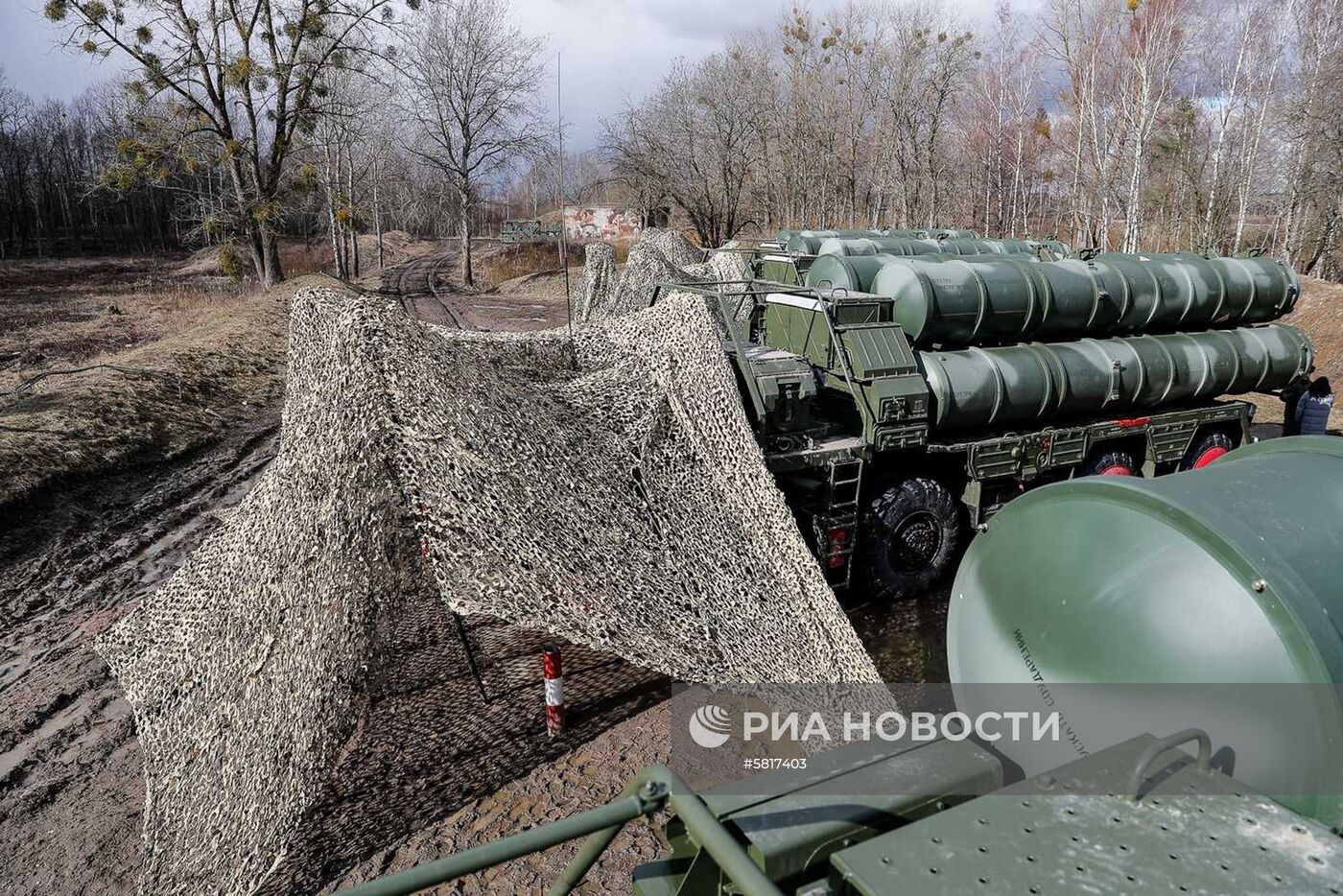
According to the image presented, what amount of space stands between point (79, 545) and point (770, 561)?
7700mm

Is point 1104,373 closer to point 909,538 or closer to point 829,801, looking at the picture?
point 909,538

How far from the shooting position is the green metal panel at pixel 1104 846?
1.98 metres

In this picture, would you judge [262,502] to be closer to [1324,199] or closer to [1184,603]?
[1184,603]

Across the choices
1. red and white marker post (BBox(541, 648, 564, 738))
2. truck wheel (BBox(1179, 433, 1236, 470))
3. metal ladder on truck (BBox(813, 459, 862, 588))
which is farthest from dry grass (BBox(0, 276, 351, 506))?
truck wheel (BBox(1179, 433, 1236, 470))

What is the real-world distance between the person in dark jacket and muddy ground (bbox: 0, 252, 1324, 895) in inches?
123

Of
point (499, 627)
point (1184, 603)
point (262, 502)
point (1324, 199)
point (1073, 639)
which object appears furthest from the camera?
point (1324, 199)

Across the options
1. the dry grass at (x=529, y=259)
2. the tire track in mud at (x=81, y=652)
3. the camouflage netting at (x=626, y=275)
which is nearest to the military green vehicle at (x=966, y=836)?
the tire track in mud at (x=81, y=652)

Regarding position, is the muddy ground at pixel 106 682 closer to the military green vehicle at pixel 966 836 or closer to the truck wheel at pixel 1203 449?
the military green vehicle at pixel 966 836

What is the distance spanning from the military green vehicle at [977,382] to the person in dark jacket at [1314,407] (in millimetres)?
456

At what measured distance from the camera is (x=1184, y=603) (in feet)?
8.71

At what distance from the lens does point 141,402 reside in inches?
497

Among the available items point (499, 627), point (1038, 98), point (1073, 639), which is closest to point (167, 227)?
point (1038, 98)

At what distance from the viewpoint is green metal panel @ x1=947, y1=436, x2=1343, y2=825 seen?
2.40m

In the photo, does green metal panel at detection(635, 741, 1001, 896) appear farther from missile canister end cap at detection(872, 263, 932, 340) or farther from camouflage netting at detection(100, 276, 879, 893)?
missile canister end cap at detection(872, 263, 932, 340)
